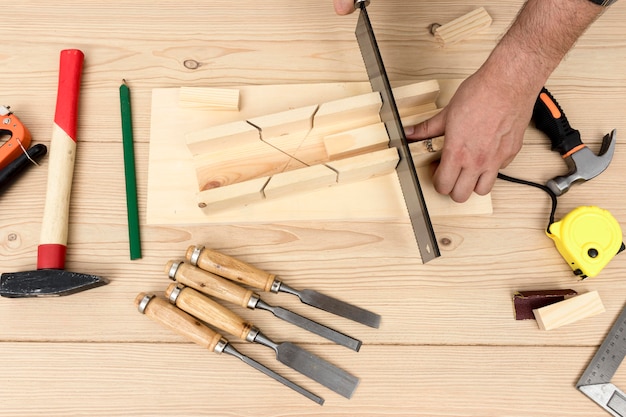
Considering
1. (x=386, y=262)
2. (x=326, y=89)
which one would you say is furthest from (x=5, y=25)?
(x=386, y=262)

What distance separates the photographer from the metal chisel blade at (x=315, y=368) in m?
1.20

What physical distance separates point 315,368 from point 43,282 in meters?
0.70

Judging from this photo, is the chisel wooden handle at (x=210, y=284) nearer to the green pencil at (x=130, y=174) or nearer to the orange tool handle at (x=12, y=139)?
the green pencil at (x=130, y=174)

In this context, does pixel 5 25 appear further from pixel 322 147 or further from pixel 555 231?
pixel 555 231

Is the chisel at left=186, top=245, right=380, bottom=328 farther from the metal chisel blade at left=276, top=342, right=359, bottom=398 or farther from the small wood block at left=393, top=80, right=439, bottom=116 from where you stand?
the small wood block at left=393, top=80, right=439, bottom=116

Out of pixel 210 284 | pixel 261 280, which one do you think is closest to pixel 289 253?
pixel 261 280

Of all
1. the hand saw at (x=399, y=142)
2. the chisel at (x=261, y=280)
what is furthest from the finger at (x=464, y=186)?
the chisel at (x=261, y=280)

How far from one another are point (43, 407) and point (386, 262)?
3.05 ft

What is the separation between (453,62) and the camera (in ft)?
4.89

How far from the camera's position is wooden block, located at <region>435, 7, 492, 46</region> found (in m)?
1.49

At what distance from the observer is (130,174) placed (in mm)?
1336

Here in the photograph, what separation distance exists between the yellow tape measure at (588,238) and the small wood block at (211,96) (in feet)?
3.06

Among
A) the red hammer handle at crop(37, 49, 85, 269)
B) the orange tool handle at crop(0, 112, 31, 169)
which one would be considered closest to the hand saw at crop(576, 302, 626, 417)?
the red hammer handle at crop(37, 49, 85, 269)

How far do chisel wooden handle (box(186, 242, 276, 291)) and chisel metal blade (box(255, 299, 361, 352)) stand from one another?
2.0 inches
